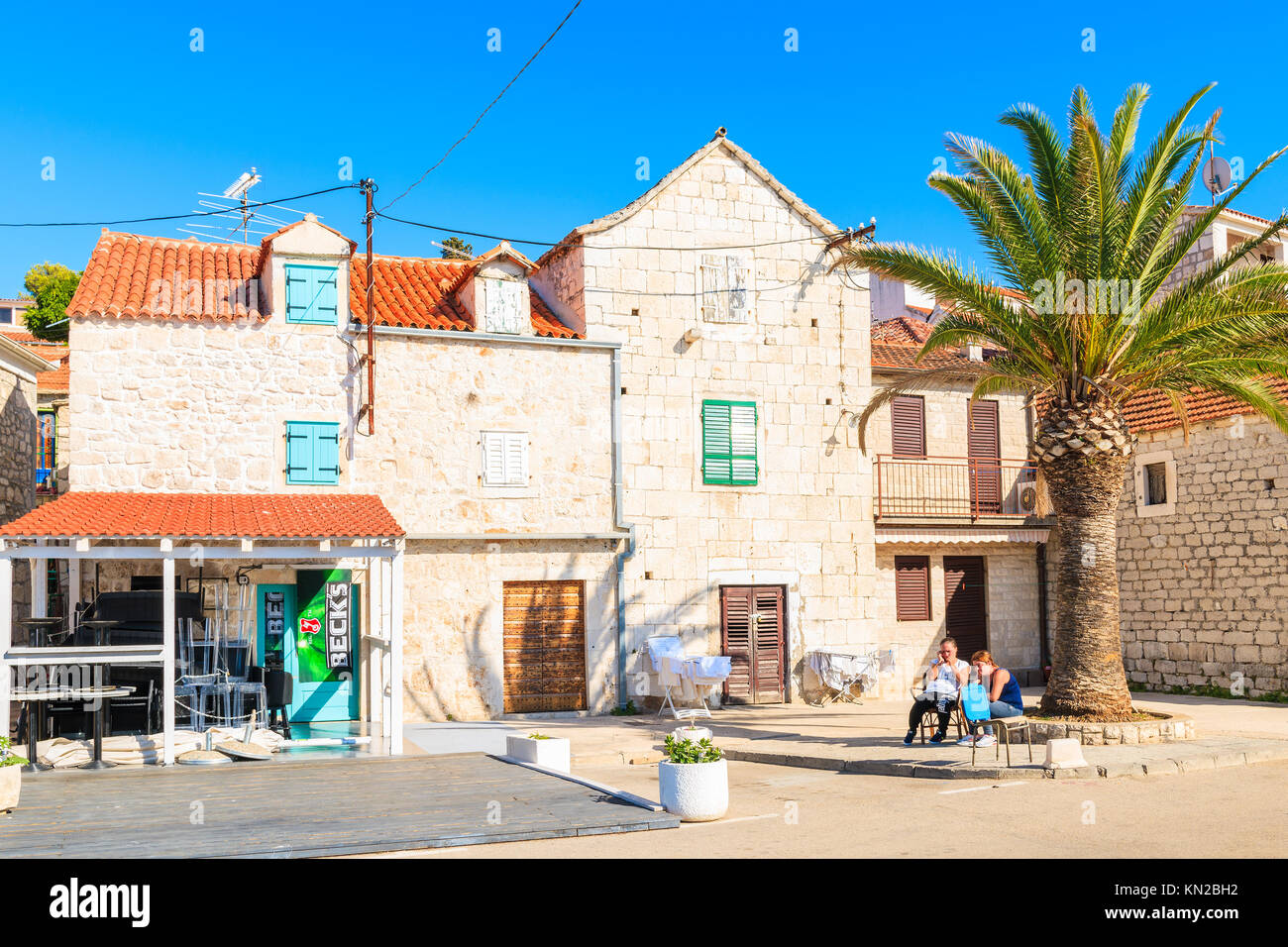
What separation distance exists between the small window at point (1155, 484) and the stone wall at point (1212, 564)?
237 mm

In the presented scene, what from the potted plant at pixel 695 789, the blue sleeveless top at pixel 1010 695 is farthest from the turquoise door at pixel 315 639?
the blue sleeveless top at pixel 1010 695

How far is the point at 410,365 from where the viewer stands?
717 inches

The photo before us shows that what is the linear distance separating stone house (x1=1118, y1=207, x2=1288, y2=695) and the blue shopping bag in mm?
7261

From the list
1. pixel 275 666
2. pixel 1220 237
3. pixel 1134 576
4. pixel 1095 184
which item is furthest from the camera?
pixel 1220 237

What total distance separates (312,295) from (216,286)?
1641mm

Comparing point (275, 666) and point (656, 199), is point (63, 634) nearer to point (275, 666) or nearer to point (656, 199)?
point (275, 666)

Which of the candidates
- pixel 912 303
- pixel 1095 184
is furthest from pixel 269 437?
pixel 912 303

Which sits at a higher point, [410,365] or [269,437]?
[410,365]

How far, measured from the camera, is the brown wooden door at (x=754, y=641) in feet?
65.9

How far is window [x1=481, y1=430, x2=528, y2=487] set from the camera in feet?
60.7

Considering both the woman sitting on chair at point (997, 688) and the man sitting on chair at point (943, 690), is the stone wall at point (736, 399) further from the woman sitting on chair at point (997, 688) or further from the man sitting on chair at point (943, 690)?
the woman sitting on chair at point (997, 688)

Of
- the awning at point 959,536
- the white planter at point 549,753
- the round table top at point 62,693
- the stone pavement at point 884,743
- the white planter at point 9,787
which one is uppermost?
the awning at point 959,536

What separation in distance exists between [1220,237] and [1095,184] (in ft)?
38.1
